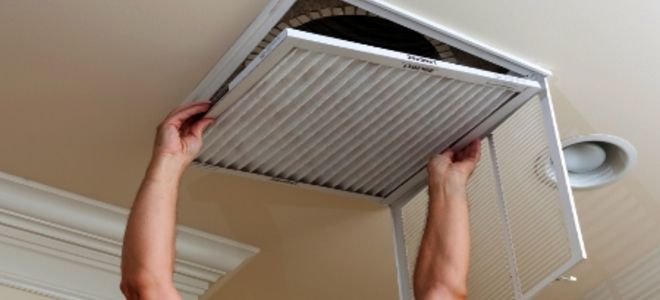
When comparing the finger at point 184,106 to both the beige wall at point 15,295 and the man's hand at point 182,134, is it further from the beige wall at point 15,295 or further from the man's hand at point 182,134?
the beige wall at point 15,295

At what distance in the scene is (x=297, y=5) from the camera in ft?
3.67

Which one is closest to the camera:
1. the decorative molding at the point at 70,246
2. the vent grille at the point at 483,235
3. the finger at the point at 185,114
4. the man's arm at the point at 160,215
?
the man's arm at the point at 160,215

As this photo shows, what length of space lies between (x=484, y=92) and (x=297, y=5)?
270 mm

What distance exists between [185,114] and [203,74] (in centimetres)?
7

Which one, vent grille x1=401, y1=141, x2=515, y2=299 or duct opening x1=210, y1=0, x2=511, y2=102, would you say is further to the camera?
vent grille x1=401, y1=141, x2=515, y2=299

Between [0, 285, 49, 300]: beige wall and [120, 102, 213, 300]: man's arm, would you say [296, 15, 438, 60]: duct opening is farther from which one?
[0, 285, 49, 300]: beige wall

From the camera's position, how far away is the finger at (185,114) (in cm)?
119

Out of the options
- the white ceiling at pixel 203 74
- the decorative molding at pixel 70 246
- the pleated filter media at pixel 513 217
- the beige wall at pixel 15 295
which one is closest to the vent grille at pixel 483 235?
the pleated filter media at pixel 513 217

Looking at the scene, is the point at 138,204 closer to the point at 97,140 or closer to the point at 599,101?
the point at 97,140

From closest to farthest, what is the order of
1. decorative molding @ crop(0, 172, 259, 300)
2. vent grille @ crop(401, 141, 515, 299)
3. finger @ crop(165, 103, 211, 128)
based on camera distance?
finger @ crop(165, 103, 211, 128) → vent grille @ crop(401, 141, 515, 299) → decorative molding @ crop(0, 172, 259, 300)

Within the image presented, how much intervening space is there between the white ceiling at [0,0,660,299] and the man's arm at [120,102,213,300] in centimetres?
9

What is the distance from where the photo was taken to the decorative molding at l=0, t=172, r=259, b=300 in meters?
1.48

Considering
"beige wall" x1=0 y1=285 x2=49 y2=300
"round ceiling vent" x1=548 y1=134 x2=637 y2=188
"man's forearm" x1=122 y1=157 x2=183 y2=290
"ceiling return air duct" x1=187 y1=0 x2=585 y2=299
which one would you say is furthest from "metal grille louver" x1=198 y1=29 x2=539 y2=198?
"beige wall" x1=0 y1=285 x2=49 y2=300

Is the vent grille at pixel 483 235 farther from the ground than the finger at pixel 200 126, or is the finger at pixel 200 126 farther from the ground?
the finger at pixel 200 126
